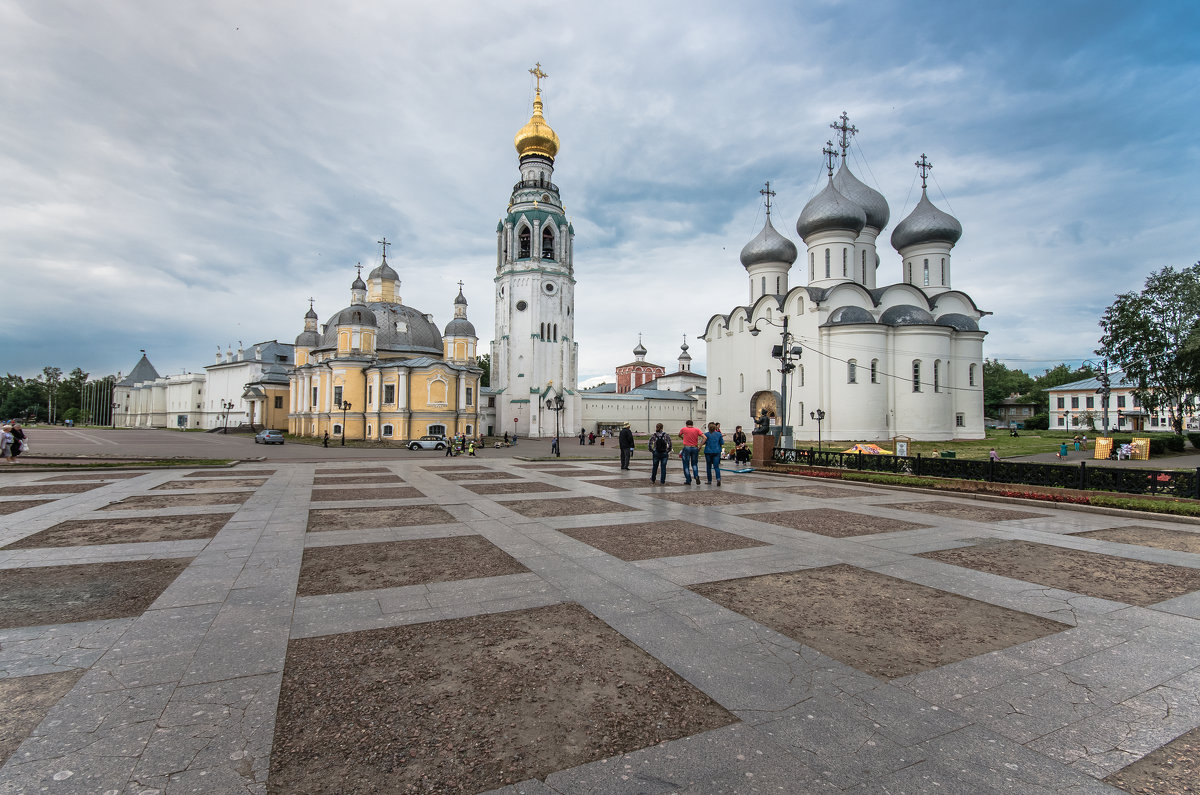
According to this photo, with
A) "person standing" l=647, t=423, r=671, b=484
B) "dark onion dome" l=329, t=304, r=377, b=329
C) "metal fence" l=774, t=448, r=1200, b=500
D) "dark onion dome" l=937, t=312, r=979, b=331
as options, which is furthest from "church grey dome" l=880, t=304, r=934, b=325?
"dark onion dome" l=329, t=304, r=377, b=329

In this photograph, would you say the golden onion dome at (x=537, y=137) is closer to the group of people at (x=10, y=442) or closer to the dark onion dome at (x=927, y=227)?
the dark onion dome at (x=927, y=227)

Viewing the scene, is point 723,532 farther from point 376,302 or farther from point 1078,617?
point 376,302

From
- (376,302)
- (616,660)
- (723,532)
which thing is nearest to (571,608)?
(616,660)

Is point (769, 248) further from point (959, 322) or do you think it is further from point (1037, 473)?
Result: point (1037, 473)

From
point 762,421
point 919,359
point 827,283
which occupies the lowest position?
point 762,421

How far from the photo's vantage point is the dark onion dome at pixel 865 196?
41.1m

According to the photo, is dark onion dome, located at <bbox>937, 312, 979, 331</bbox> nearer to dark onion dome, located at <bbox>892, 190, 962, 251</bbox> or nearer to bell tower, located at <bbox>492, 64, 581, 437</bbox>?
dark onion dome, located at <bbox>892, 190, 962, 251</bbox>

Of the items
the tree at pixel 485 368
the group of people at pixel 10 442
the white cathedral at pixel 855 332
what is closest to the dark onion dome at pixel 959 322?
the white cathedral at pixel 855 332

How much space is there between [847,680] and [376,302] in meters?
59.8

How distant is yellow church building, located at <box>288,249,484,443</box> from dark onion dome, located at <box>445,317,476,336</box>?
86 millimetres

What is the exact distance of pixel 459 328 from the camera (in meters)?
50.0

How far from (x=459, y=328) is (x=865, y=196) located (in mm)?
33696

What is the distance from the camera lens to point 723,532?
8234mm

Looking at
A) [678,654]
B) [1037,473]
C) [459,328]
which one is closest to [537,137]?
[459,328]
